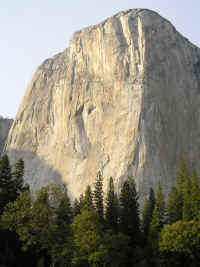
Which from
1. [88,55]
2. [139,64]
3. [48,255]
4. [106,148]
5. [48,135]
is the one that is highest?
[88,55]

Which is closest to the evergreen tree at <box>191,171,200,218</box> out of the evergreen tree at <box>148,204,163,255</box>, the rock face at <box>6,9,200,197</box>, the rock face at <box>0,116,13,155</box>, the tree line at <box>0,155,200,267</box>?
the tree line at <box>0,155,200,267</box>

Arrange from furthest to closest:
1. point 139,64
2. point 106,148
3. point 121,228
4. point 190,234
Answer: point 139,64 < point 106,148 < point 121,228 < point 190,234

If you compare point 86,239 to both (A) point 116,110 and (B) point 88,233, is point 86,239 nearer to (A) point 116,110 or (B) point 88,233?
(B) point 88,233

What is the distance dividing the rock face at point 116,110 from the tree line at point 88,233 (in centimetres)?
1103

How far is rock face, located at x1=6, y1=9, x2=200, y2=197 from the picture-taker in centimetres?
4638

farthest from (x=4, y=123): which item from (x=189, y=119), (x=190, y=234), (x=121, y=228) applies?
(x=190, y=234)

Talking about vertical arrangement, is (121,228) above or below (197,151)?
below

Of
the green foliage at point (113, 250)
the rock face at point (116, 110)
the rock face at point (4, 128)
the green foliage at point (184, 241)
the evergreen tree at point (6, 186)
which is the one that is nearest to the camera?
the green foliage at point (113, 250)

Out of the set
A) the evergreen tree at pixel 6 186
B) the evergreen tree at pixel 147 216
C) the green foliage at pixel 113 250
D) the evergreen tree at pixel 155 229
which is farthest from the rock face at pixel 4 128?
the green foliage at pixel 113 250

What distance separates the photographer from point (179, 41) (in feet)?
187

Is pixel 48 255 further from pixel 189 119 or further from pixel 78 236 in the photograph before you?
pixel 189 119

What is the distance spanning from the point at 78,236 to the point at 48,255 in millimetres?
4365

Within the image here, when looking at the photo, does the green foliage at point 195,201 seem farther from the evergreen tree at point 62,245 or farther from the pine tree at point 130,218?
the evergreen tree at point 62,245

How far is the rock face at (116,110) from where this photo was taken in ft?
152
